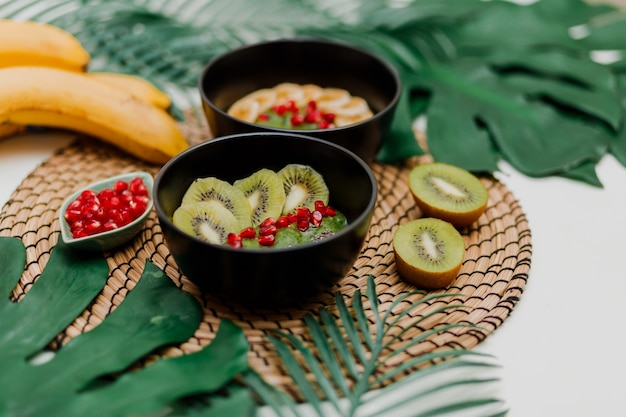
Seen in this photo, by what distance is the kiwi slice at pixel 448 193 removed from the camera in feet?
5.24

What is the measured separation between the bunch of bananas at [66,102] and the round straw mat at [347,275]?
3.8 inches

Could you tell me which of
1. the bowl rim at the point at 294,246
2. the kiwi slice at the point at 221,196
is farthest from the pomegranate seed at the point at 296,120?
the kiwi slice at the point at 221,196

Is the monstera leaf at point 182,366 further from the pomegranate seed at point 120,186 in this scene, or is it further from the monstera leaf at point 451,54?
the monstera leaf at point 451,54

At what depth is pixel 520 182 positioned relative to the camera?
6.14 feet

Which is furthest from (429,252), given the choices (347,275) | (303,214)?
(303,214)

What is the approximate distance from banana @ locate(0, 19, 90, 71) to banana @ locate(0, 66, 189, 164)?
12cm

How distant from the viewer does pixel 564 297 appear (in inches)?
58.1

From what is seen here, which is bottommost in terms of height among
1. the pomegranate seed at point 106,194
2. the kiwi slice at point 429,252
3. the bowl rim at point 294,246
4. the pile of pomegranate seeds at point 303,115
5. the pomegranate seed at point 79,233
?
the kiwi slice at point 429,252

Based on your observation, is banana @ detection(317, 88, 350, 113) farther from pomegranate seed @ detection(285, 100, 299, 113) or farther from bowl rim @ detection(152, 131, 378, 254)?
bowl rim @ detection(152, 131, 378, 254)

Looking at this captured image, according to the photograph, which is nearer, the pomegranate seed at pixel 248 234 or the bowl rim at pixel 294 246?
the bowl rim at pixel 294 246

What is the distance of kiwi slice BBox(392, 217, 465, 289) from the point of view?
1.41 metres

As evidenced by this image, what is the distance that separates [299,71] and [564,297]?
41.2 inches

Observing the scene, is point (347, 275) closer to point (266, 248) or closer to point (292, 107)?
point (266, 248)

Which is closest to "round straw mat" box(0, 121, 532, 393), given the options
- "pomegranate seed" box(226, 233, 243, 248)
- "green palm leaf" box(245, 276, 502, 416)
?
"green palm leaf" box(245, 276, 502, 416)
